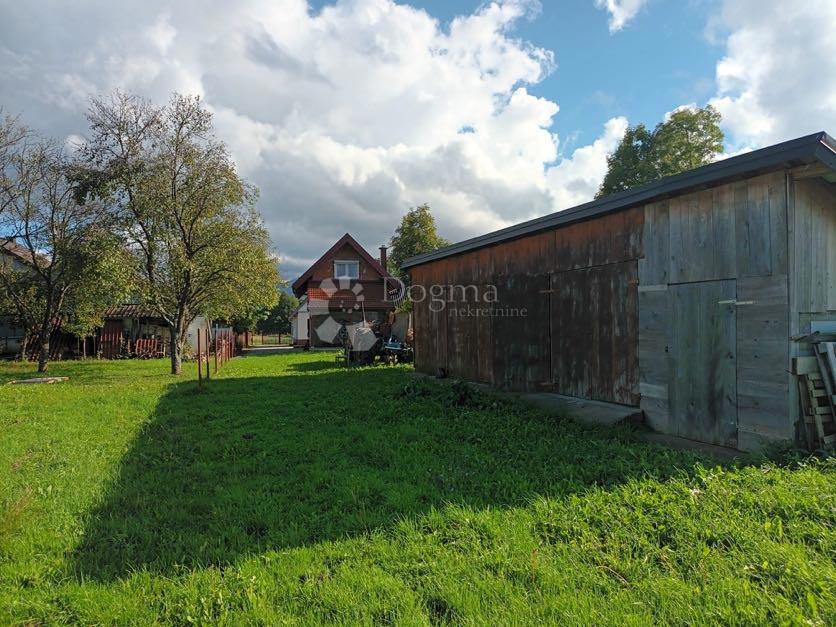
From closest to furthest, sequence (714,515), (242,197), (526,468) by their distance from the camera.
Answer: (714,515) → (526,468) → (242,197)

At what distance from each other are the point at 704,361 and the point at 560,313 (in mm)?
2354

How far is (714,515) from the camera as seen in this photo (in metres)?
3.01

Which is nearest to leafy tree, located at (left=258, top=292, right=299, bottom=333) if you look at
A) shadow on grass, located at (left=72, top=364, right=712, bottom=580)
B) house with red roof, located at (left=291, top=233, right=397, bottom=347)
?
house with red roof, located at (left=291, top=233, right=397, bottom=347)

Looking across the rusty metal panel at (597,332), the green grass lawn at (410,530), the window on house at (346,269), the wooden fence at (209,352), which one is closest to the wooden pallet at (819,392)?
the green grass lawn at (410,530)

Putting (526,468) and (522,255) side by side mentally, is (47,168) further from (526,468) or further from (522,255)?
(526,468)

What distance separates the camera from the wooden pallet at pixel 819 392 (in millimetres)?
4141

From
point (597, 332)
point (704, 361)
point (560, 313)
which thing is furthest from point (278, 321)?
point (704, 361)

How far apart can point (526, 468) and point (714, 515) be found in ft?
5.04

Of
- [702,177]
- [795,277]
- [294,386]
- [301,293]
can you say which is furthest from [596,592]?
[301,293]

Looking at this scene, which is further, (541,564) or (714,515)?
(714,515)

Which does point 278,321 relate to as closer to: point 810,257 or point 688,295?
point 688,295

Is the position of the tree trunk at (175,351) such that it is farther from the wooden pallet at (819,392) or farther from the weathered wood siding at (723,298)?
the wooden pallet at (819,392)

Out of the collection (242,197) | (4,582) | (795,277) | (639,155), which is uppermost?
(639,155)

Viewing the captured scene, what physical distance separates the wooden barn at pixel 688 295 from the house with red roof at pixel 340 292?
17335 mm
